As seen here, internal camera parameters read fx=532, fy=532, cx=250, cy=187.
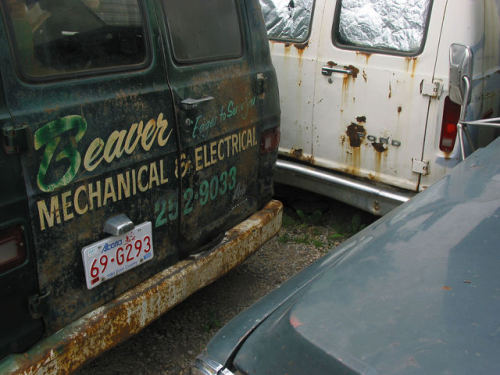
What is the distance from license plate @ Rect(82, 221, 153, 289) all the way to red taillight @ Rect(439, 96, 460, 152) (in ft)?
7.11

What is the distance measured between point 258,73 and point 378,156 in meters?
1.35

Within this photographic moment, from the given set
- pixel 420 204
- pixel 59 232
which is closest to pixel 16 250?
pixel 59 232

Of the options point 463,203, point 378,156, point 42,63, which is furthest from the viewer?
point 378,156

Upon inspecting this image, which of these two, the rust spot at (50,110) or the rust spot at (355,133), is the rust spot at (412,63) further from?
the rust spot at (50,110)

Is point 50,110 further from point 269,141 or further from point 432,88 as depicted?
point 432,88

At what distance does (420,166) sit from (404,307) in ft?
8.22

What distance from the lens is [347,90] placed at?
3883 millimetres

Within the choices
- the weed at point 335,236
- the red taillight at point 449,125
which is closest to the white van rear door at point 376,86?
the red taillight at point 449,125

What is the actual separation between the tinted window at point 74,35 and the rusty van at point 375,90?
1.99 metres

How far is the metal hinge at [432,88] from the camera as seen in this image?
3.50 metres

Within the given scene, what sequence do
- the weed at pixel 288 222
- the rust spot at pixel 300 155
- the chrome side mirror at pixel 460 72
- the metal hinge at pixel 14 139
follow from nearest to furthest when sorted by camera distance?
the metal hinge at pixel 14 139
the chrome side mirror at pixel 460 72
the rust spot at pixel 300 155
the weed at pixel 288 222

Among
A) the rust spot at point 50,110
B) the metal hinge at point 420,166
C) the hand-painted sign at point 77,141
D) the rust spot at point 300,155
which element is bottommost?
the rust spot at point 300,155

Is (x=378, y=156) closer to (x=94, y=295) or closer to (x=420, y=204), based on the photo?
(x=420, y=204)

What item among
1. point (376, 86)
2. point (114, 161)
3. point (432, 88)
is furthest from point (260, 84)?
point (432, 88)
